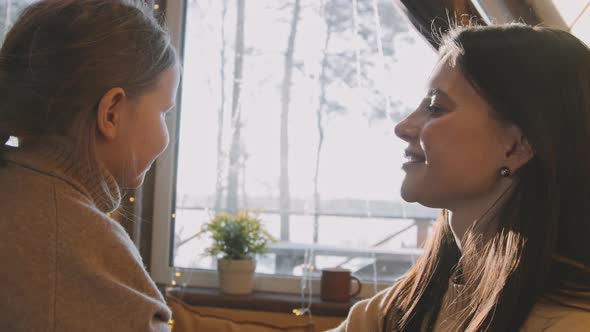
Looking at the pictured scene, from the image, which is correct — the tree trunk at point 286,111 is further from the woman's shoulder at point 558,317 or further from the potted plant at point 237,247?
the woman's shoulder at point 558,317

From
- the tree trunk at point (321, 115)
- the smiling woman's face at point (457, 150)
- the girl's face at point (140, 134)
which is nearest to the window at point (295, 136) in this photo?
the tree trunk at point (321, 115)

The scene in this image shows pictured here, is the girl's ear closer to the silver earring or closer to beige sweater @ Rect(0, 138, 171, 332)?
beige sweater @ Rect(0, 138, 171, 332)

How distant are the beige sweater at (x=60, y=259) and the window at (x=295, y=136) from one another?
123 centimetres

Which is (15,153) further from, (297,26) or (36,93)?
(297,26)

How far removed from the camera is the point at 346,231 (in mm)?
2072

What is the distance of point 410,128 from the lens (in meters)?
1.09

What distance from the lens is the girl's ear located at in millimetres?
928

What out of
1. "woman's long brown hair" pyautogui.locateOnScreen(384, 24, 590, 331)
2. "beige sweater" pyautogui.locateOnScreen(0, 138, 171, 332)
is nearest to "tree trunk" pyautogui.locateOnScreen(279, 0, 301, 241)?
"woman's long brown hair" pyautogui.locateOnScreen(384, 24, 590, 331)

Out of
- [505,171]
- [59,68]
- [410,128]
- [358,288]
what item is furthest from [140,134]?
[358,288]

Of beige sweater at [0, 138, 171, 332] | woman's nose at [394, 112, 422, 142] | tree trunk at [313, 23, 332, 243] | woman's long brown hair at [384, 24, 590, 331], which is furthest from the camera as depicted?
tree trunk at [313, 23, 332, 243]

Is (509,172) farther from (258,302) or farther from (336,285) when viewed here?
(258,302)

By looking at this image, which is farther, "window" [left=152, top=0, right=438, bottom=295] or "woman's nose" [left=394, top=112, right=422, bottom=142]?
"window" [left=152, top=0, right=438, bottom=295]

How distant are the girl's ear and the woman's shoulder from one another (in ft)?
2.34

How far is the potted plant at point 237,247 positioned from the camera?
2.00 meters
